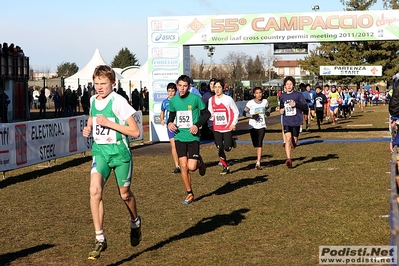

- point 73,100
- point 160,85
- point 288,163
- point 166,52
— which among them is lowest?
point 288,163

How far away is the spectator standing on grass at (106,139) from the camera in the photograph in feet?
24.5

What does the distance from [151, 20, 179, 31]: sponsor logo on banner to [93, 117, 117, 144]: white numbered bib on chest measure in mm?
17729

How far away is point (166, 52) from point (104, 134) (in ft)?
58.2

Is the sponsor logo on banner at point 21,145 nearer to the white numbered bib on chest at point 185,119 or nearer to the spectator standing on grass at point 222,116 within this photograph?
the spectator standing on grass at point 222,116

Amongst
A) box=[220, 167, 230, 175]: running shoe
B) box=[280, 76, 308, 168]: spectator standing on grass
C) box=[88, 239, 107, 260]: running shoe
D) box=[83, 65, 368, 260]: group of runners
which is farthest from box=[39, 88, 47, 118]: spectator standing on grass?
box=[88, 239, 107, 260]: running shoe

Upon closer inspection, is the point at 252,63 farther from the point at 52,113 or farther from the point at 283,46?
the point at 283,46

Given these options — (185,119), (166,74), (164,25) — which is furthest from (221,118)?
(164,25)

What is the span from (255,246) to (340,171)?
7670 millimetres

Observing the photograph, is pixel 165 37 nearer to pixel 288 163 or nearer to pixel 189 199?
pixel 288 163

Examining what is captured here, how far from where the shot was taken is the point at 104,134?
761 cm

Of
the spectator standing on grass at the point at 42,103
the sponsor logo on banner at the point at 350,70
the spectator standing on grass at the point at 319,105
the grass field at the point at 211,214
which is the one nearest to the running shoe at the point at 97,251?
the grass field at the point at 211,214

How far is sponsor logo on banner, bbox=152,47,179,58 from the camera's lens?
2502cm

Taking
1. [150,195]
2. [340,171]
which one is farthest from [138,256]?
[340,171]

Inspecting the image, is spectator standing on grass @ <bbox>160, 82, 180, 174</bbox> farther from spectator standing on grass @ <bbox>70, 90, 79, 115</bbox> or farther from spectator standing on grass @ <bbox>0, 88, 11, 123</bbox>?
spectator standing on grass @ <bbox>70, 90, 79, 115</bbox>
